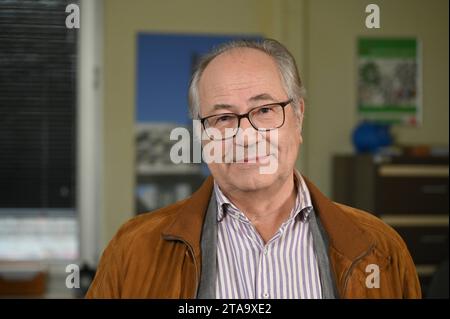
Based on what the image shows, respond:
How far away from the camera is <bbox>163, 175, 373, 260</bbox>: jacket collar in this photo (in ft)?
2.03

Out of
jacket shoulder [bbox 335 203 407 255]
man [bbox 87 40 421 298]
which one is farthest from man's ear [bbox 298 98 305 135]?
jacket shoulder [bbox 335 203 407 255]

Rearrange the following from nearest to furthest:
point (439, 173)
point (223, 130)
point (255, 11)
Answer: point (223, 130) < point (255, 11) < point (439, 173)

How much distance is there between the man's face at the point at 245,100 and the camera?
0.60 m

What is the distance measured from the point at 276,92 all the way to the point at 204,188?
141mm

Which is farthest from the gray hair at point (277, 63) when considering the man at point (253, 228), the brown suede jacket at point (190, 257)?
the brown suede jacket at point (190, 257)

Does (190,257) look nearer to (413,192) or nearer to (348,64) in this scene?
(348,64)

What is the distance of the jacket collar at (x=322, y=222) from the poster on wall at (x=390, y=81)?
0.64ft

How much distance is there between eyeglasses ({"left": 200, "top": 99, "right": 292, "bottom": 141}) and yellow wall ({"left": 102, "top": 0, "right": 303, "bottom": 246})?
11 cm

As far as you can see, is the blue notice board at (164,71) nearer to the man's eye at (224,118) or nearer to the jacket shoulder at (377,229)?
the man's eye at (224,118)

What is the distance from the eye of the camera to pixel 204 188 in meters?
0.66

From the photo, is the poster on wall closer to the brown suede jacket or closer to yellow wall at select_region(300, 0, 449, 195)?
yellow wall at select_region(300, 0, 449, 195)

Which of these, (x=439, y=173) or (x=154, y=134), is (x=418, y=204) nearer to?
(x=439, y=173)
